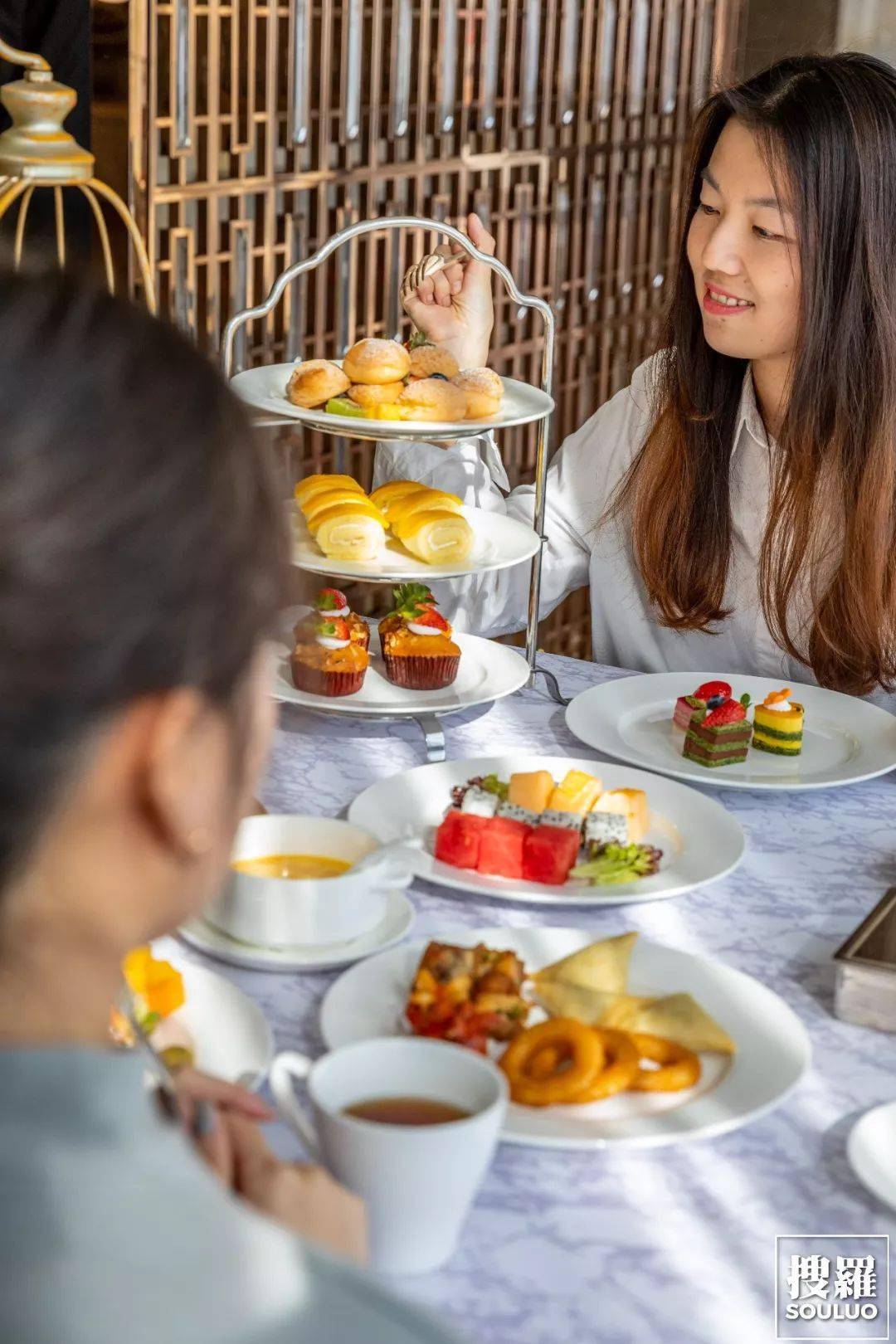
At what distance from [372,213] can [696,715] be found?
Result: 2.26m

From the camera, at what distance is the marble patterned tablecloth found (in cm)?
89

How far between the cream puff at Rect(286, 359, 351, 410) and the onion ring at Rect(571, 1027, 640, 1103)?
0.89 meters

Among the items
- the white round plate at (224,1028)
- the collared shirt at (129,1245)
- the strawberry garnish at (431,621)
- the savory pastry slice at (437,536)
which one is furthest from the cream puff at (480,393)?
the collared shirt at (129,1245)

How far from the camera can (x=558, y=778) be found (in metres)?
1.65

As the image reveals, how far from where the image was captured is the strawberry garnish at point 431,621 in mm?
1822

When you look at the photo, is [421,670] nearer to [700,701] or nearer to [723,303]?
[700,701]

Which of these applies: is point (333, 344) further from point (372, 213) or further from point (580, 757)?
point (580, 757)

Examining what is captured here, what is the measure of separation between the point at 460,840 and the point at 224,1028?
0.37 meters

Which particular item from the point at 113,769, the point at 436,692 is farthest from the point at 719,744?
the point at 113,769

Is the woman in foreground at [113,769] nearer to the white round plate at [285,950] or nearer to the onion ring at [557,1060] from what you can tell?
the onion ring at [557,1060]

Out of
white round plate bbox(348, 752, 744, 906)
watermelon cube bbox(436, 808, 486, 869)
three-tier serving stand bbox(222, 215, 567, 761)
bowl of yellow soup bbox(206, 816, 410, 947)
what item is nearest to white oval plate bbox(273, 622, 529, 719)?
three-tier serving stand bbox(222, 215, 567, 761)

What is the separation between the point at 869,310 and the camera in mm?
2072

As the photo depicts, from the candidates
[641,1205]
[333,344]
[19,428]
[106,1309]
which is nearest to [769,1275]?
[641,1205]

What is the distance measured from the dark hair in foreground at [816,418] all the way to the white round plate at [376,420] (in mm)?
427
